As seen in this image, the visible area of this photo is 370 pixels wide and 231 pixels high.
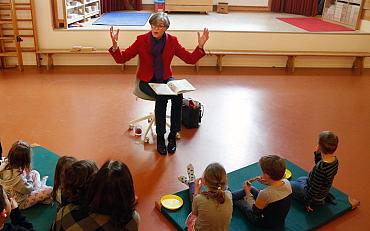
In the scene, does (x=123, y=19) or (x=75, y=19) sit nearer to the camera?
(x=75, y=19)

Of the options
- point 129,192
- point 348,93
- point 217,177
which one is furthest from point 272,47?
point 129,192

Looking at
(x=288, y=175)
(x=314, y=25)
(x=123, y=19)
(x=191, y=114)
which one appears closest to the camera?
(x=288, y=175)

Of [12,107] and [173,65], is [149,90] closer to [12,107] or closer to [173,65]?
[12,107]

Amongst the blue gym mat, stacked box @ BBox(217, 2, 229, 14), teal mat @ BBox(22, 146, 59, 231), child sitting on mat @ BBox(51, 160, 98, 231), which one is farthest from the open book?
stacked box @ BBox(217, 2, 229, 14)

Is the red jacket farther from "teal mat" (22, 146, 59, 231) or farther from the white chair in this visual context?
"teal mat" (22, 146, 59, 231)

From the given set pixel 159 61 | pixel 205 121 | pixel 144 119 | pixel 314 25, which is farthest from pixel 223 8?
pixel 159 61

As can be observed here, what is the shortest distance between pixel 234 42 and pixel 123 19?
2.23m

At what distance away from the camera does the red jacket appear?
10.8ft

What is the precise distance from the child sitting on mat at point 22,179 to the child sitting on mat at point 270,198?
1.35m

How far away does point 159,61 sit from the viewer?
10.9 ft

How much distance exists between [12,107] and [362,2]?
6081 millimetres

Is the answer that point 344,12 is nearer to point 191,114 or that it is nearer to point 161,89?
point 191,114

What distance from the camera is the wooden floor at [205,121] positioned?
3.04 metres

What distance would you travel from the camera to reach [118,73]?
18.5 feet
